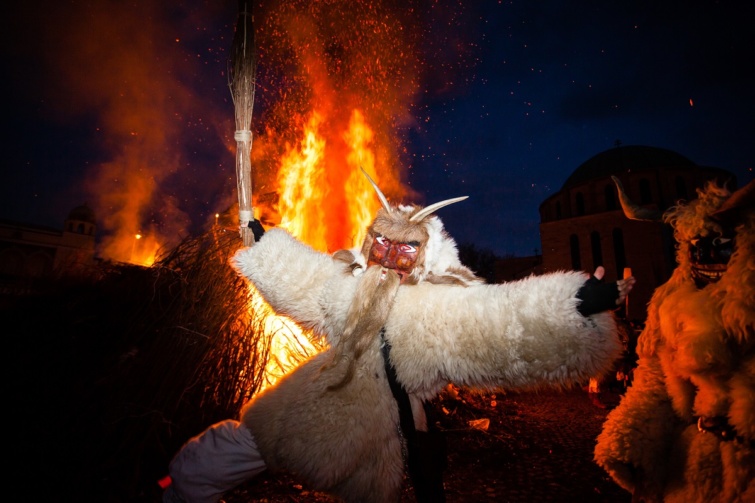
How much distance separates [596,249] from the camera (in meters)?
30.0

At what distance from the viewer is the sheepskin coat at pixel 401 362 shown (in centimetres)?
162

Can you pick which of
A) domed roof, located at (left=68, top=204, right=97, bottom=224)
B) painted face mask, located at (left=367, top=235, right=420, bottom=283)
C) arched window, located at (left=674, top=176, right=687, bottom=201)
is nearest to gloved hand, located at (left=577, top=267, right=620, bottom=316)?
painted face mask, located at (left=367, top=235, right=420, bottom=283)

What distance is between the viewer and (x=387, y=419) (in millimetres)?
1967

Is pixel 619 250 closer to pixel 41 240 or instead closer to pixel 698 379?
pixel 698 379

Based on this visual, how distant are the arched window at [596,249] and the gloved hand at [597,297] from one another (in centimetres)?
3266

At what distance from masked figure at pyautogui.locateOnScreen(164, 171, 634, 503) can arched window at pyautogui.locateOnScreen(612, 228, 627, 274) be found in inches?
1302

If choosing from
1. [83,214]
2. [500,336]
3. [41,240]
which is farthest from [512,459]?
[83,214]

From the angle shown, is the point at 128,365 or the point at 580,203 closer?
the point at 128,365

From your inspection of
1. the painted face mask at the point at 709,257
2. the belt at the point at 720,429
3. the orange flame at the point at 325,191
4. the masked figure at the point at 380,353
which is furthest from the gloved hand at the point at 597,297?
the orange flame at the point at 325,191

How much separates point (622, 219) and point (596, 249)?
10.4ft

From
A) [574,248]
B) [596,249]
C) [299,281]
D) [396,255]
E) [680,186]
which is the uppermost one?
[680,186]

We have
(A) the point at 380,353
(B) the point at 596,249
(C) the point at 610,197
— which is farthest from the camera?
(C) the point at 610,197

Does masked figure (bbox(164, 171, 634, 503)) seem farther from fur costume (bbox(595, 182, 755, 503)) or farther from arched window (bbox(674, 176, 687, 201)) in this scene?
arched window (bbox(674, 176, 687, 201))

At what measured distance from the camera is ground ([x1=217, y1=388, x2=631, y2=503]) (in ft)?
12.3
